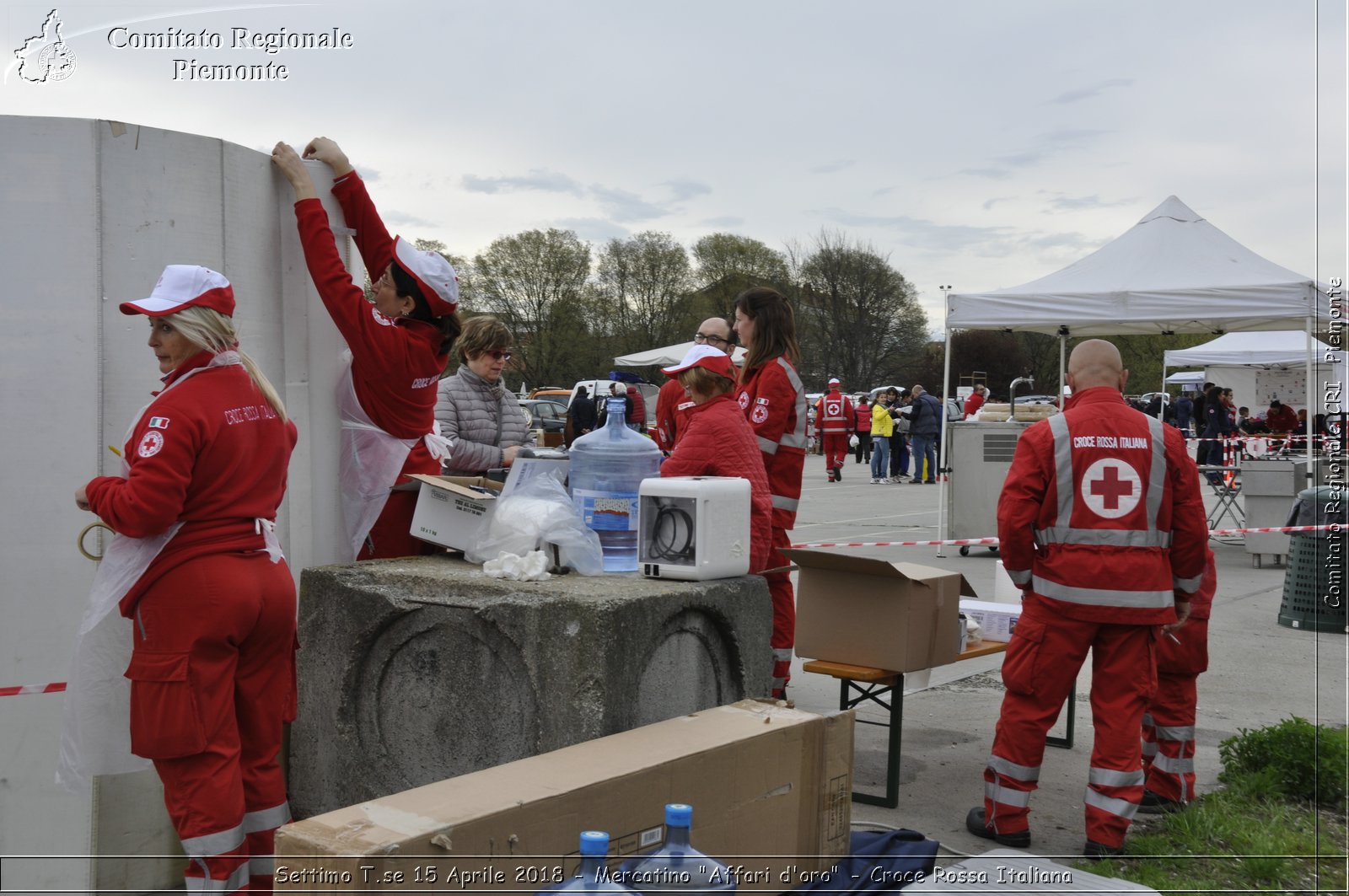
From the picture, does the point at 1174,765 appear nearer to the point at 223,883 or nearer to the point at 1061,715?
the point at 1061,715

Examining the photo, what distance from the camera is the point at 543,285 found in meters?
69.3

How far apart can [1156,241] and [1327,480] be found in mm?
3175

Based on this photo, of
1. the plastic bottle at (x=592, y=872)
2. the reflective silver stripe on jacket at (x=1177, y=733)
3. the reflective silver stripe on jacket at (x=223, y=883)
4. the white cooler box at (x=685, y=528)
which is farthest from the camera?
the reflective silver stripe on jacket at (x=1177, y=733)

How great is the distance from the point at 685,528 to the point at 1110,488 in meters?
1.68

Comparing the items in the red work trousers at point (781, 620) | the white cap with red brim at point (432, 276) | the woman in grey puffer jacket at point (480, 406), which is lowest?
the red work trousers at point (781, 620)

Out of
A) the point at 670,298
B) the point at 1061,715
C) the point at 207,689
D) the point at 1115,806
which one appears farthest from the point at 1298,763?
the point at 670,298

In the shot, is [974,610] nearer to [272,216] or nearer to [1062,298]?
[272,216]

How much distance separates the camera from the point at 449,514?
423 centimetres

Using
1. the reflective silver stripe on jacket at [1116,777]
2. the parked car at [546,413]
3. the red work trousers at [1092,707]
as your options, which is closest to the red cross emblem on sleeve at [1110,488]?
the red work trousers at [1092,707]

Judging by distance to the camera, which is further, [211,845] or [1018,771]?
[1018,771]

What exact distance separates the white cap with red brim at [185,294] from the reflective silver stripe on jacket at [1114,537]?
10.1 ft

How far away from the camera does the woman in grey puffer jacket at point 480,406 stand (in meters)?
5.50

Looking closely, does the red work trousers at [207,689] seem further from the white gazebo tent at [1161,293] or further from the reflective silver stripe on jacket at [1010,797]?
the white gazebo tent at [1161,293]

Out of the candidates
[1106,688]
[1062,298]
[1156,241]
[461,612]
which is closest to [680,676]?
[461,612]
